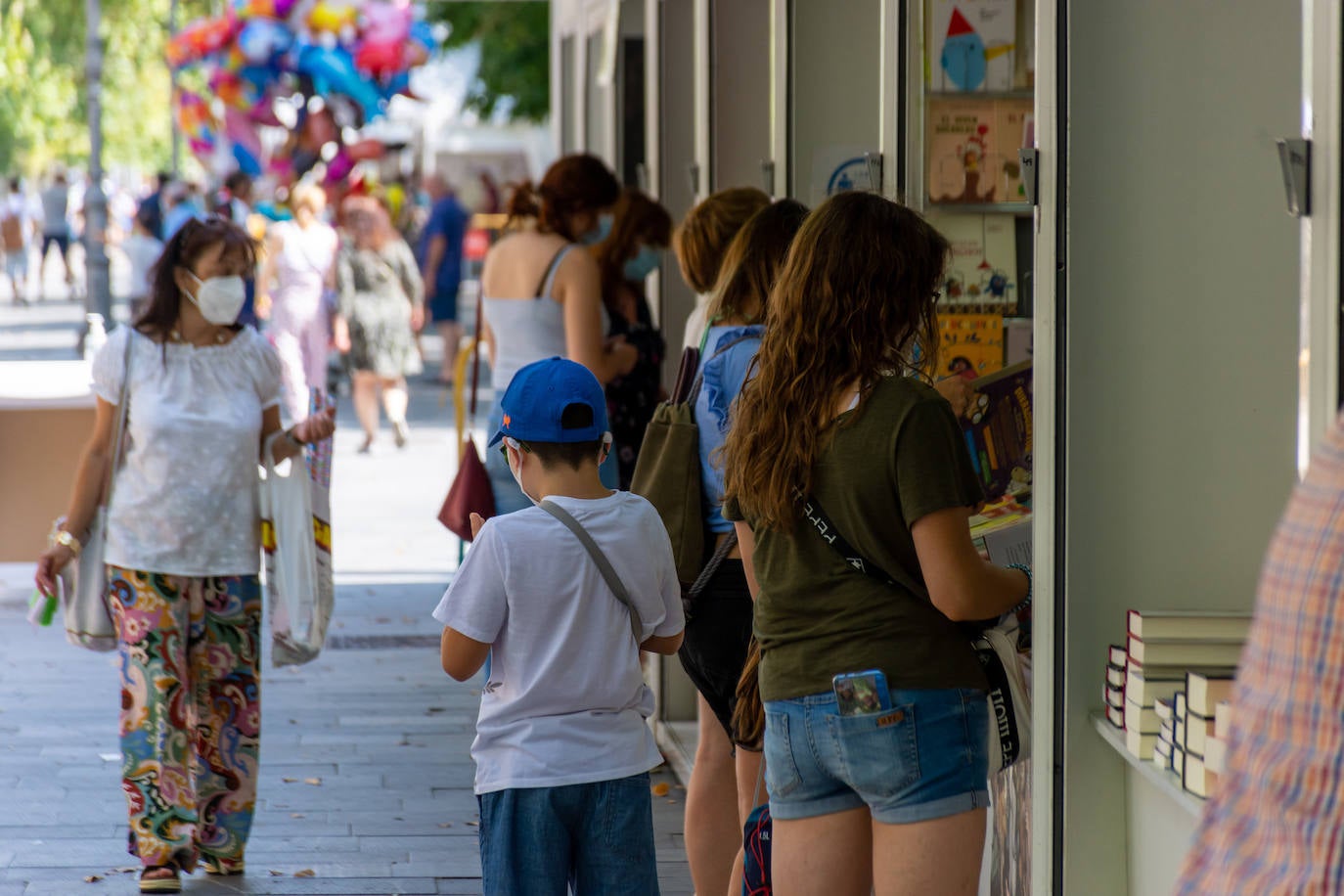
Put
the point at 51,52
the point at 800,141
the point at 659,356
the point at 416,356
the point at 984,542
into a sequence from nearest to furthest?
the point at 984,542 → the point at 800,141 → the point at 659,356 → the point at 416,356 → the point at 51,52

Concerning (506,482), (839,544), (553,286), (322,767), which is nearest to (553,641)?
(839,544)

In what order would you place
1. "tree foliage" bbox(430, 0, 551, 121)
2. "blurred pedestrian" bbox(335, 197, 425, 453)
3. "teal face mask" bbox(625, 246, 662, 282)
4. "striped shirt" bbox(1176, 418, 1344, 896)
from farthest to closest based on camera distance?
"tree foliage" bbox(430, 0, 551, 121) → "blurred pedestrian" bbox(335, 197, 425, 453) → "teal face mask" bbox(625, 246, 662, 282) → "striped shirt" bbox(1176, 418, 1344, 896)

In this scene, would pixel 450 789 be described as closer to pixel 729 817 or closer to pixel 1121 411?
pixel 729 817

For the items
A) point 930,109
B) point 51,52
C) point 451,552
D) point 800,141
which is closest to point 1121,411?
point 930,109

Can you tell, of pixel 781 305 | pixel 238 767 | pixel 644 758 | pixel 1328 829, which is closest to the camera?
pixel 1328 829

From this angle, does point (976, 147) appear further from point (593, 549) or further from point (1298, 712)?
point (1298, 712)

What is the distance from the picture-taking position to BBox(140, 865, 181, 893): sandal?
4.95 metres

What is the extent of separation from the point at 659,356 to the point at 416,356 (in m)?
9.90

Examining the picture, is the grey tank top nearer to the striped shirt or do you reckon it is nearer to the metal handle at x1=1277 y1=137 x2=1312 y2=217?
the metal handle at x1=1277 y1=137 x2=1312 y2=217

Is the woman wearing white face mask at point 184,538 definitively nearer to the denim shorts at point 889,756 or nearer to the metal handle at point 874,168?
the metal handle at point 874,168

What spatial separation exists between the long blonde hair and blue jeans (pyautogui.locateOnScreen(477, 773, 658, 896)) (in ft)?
1.96

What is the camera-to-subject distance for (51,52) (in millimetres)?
42906

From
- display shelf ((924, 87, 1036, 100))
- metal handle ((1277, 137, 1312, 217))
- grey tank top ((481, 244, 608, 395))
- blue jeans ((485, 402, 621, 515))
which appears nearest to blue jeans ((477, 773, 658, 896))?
metal handle ((1277, 137, 1312, 217))

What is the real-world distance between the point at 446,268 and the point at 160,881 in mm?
16216
